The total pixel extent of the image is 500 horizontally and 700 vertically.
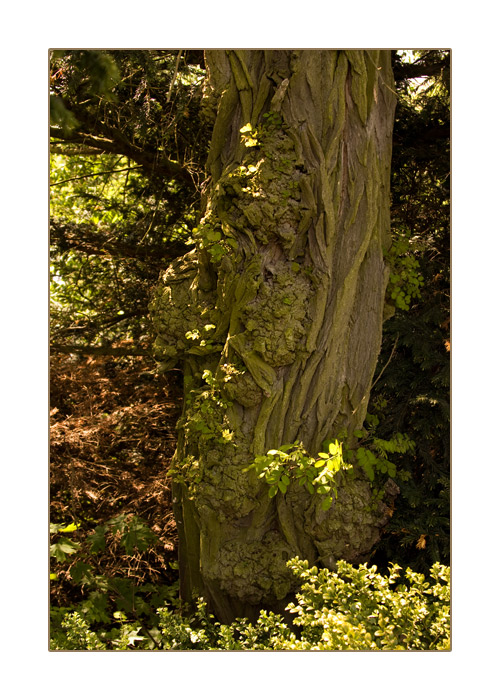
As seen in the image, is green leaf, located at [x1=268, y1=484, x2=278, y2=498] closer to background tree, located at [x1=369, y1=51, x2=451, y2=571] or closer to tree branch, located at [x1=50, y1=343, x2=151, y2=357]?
background tree, located at [x1=369, y1=51, x2=451, y2=571]

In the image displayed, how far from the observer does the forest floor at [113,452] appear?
3.73 m

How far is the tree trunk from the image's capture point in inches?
113

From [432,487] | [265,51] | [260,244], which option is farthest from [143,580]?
[265,51]

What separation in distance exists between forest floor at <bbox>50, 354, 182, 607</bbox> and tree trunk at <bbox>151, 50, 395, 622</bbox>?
803mm

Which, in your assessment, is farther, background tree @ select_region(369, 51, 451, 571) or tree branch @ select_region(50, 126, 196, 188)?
tree branch @ select_region(50, 126, 196, 188)

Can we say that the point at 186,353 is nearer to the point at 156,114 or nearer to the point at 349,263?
the point at 349,263

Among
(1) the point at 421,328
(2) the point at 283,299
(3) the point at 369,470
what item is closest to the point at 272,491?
(3) the point at 369,470

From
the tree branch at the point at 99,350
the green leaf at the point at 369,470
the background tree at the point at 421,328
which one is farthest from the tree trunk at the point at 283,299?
the tree branch at the point at 99,350

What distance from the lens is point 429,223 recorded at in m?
3.67

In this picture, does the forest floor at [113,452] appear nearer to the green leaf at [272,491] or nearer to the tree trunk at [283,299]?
the tree trunk at [283,299]

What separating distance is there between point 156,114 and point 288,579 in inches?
110

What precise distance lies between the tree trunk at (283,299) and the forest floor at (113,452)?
803 millimetres

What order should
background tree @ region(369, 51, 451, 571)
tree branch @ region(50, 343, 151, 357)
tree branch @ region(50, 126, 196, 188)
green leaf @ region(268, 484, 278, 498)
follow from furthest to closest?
1. tree branch @ region(50, 343, 151, 357)
2. tree branch @ region(50, 126, 196, 188)
3. background tree @ region(369, 51, 451, 571)
4. green leaf @ region(268, 484, 278, 498)

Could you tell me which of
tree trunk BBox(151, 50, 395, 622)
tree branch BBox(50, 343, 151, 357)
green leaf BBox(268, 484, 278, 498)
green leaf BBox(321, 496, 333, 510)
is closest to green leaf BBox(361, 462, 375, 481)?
tree trunk BBox(151, 50, 395, 622)
